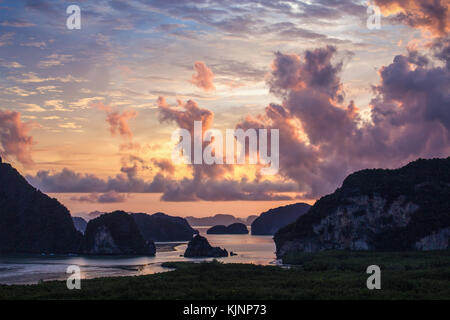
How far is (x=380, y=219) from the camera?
586 ft

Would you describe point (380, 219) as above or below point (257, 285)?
above

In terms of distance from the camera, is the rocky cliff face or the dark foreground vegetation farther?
the rocky cliff face

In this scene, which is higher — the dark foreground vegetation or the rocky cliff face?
the rocky cliff face

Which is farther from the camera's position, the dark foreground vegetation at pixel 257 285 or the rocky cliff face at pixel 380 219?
the rocky cliff face at pixel 380 219

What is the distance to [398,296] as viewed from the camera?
283 ft

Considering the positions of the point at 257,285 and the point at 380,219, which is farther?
the point at 380,219

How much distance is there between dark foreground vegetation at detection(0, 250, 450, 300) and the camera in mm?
88562

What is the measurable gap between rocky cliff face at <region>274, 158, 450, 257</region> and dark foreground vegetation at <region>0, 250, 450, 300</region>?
125ft

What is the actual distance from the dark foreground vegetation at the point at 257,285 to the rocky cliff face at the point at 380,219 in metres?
38.0

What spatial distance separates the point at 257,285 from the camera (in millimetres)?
101625

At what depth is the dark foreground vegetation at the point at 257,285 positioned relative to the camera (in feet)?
291

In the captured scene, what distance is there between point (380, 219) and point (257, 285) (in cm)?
8963
